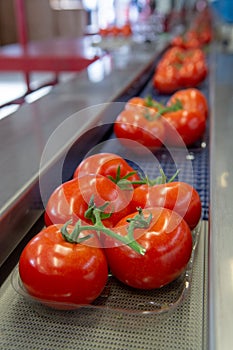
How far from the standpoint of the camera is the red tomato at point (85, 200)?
0.61 metres

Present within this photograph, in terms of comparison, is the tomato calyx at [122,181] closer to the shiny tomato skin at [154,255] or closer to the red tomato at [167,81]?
the shiny tomato skin at [154,255]

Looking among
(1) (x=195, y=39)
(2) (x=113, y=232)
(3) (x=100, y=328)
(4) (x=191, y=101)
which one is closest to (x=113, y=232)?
(2) (x=113, y=232)

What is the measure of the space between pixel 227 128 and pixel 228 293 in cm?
74

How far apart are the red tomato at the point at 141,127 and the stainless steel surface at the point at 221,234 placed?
148 mm

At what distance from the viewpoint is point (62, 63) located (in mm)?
3102

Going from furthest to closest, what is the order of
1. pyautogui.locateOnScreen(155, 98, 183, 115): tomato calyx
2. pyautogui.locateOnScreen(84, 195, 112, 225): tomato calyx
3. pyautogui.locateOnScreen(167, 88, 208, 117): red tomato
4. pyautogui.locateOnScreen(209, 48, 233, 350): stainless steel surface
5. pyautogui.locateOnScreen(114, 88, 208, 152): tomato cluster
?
pyautogui.locateOnScreen(167, 88, 208, 117): red tomato, pyautogui.locateOnScreen(155, 98, 183, 115): tomato calyx, pyautogui.locateOnScreen(114, 88, 208, 152): tomato cluster, pyautogui.locateOnScreen(84, 195, 112, 225): tomato calyx, pyautogui.locateOnScreen(209, 48, 233, 350): stainless steel surface

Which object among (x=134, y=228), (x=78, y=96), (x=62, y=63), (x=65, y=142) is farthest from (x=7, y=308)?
(x=62, y=63)

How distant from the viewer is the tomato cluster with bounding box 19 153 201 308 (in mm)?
Result: 536

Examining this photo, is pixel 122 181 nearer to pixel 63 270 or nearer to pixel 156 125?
pixel 63 270

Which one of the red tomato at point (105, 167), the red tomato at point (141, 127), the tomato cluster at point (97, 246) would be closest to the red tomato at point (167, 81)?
the red tomato at point (141, 127)

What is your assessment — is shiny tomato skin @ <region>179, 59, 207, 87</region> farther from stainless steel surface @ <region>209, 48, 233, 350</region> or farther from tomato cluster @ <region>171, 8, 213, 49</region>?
tomato cluster @ <region>171, 8, 213, 49</region>

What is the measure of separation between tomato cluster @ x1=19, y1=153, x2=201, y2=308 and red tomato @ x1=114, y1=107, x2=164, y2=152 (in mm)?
399

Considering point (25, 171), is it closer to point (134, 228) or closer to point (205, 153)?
point (134, 228)

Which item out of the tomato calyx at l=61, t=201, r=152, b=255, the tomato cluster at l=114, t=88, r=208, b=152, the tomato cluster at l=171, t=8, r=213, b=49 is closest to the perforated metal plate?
the tomato calyx at l=61, t=201, r=152, b=255
